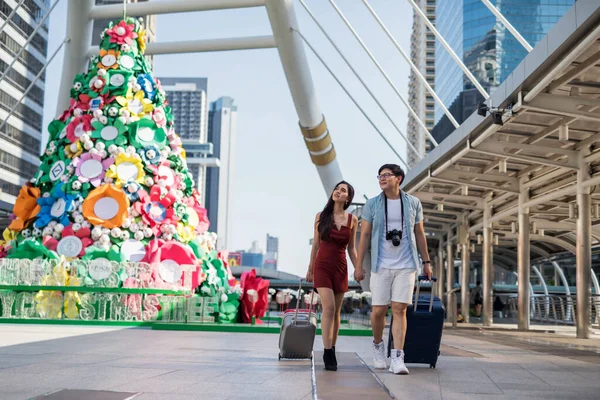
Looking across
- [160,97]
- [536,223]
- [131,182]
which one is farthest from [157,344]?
[536,223]

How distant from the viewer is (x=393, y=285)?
6.59 metres

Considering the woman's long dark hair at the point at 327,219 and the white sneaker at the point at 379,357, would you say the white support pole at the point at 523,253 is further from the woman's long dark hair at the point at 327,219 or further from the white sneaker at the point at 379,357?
the woman's long dark hair at the point at 327,219

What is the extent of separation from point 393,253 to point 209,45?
21.8m

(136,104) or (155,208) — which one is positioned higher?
(136,104)

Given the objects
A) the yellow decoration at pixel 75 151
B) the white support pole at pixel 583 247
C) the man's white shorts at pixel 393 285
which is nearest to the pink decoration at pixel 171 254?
the yellow decoration at pixel 75 151

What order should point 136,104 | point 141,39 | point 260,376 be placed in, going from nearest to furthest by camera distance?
point 260,376
point 136,104
point 141,39

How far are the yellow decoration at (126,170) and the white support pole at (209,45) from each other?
6020 millimetres

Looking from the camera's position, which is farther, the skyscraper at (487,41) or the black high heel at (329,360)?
the skyscraper at (487,41)

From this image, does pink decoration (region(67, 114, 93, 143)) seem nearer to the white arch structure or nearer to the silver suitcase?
the white arch structure

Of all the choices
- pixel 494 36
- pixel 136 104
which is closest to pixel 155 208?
pixel 136 104

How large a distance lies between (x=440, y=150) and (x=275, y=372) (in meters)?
13.2

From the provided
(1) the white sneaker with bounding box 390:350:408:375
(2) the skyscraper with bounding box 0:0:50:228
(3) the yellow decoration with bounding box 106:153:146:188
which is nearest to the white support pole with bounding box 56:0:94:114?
(3) the yellow decoration with bounding box 106:153:146:188

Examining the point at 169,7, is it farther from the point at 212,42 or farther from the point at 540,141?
the point at 540,141

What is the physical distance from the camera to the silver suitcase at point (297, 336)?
7449mm
